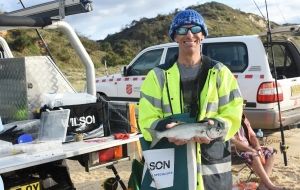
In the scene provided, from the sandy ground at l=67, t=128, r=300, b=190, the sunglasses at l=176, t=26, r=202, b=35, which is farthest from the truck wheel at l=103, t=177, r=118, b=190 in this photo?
the sunglasses at l=176, t=26, r=202, b=35

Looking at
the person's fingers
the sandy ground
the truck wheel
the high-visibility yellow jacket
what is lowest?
the sandy ground

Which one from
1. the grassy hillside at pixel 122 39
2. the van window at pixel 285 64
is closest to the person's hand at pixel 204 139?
the van window at pixel 285 64

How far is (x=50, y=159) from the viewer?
3453 mm

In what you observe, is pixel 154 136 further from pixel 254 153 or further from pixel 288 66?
pixel 288 66

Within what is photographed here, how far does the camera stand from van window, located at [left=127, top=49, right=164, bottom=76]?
377 inches

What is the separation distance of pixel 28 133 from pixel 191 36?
1.69 metres

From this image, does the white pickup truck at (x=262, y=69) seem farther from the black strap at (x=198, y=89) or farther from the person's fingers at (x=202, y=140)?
the person's fingers at (x=202, y=140)

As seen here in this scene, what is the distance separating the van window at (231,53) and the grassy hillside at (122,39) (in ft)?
50.1

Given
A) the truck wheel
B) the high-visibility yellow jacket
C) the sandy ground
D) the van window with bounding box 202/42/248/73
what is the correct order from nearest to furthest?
1. the high-visibility yellow jacket
2. the truck wheel
3. the sandy ground
4. the van window with bounding box 202/42/248/73

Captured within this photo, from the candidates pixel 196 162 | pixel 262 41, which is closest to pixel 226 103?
pixel 196 162

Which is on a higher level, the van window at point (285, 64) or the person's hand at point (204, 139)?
the van window at point (285, 64)

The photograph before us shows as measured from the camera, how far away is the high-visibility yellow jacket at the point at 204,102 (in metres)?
3.10

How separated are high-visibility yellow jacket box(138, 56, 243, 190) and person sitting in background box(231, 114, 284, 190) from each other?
2370mm

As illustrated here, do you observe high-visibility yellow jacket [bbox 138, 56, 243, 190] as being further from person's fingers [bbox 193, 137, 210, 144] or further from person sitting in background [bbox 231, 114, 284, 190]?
person sitting in background [bbox 231, 114, 284, 190]
